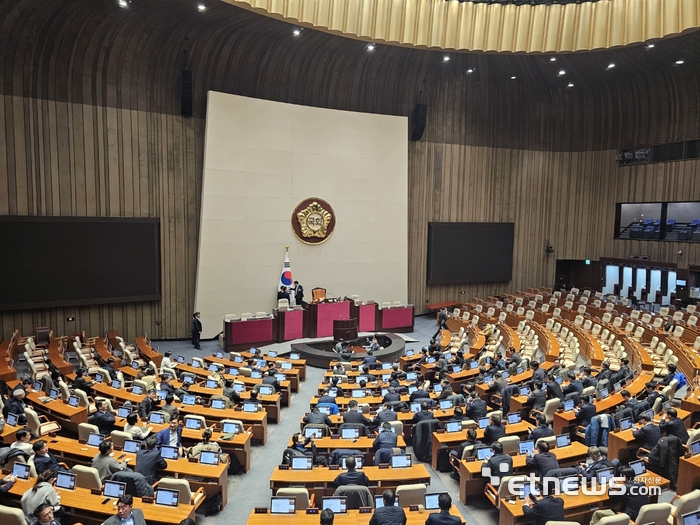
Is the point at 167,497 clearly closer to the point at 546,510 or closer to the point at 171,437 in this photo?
the point at 171,437

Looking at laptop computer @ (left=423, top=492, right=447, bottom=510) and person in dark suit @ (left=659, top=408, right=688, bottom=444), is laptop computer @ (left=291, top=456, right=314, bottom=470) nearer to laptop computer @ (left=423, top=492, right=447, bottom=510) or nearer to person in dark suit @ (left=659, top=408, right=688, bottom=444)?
laptop computer @ (left=423, top=492, right=447, bottom=510)

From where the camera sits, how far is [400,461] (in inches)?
256

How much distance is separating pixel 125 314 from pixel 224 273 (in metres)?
3.28

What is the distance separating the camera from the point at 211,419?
8586 mm

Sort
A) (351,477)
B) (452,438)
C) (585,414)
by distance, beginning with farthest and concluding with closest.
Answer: (585,414) → (452,438) → (351,477)

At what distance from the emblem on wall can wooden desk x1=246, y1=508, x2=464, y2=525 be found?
13.0 meters

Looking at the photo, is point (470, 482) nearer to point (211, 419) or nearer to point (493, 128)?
point (211, 419)

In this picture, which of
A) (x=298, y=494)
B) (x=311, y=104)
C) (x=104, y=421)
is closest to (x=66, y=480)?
(x=104, y=421)

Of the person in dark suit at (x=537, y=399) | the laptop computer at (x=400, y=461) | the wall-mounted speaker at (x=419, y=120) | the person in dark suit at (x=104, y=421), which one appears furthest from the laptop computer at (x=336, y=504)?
the wall-mounted speaker at (x=419, y=120)

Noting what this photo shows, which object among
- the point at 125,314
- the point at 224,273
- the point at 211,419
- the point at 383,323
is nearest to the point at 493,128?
the point at 383,323

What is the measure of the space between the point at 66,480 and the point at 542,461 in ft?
18.8

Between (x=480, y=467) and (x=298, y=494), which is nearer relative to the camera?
(x=298, y=494)

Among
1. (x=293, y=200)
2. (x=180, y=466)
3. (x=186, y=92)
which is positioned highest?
(x=186, y=92)

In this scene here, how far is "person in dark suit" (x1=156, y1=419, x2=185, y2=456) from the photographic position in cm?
702
